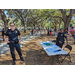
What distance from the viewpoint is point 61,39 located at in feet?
12.9

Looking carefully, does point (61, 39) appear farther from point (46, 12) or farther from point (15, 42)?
point (46, 12)

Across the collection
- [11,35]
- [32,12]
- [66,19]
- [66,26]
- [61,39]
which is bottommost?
[61,39]

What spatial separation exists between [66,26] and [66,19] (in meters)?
1.39

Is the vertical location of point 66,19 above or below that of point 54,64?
above

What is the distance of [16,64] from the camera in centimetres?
326

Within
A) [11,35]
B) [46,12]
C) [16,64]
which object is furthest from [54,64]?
[46,12]

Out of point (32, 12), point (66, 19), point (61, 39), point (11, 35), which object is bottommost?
point (61, 39)
